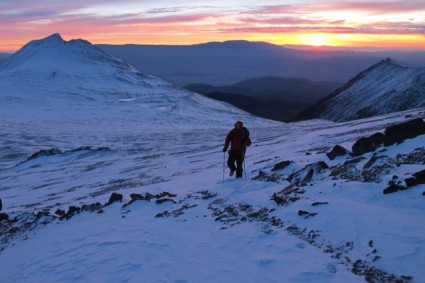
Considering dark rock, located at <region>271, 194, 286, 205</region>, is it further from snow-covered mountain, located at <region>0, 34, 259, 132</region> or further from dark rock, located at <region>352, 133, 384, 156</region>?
snow-covered mountain, located at <region>0, 34, 259, 132</region>

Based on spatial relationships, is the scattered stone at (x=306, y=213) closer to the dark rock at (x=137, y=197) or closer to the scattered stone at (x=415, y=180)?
the scattered stone at (x=415, y=180)

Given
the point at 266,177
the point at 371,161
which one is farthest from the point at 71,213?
the point at 371,161

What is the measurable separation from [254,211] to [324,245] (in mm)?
2941

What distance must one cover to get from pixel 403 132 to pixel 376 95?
5977 centimetres

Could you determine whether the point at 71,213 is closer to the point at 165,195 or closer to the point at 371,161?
the point at 165,195

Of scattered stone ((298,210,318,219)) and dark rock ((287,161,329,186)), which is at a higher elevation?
dark rock ((287,161,329,186))

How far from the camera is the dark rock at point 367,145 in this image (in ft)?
47.5

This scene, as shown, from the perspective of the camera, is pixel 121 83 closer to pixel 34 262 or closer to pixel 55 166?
pixel 55 166

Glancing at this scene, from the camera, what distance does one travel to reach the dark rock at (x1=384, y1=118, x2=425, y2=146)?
1420 centimetres

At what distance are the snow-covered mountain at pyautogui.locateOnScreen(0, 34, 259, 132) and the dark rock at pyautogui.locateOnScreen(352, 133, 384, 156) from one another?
60773 millimetres

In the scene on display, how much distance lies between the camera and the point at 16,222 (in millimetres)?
14500

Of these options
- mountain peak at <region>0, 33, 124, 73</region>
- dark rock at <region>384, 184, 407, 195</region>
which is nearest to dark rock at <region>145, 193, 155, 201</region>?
dark rock at <region>384, 184, 407, 195</region>

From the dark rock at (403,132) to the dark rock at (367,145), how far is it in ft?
1.50

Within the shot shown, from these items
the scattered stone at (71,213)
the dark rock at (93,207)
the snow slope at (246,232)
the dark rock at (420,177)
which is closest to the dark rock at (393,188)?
the snow slope at (246,232)
